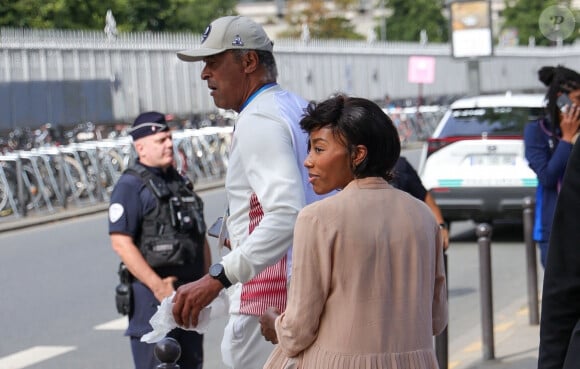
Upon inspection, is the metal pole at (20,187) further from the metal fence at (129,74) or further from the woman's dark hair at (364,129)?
the woman's dark hair at (364,129)

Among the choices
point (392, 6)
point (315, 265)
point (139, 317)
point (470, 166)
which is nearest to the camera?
point (315, 265)

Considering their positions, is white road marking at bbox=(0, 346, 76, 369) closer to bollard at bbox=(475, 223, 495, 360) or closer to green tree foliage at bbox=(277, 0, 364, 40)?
bollard at bbox=(475, 223, 495, 360)

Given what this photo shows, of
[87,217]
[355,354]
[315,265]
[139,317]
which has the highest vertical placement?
[315,265]

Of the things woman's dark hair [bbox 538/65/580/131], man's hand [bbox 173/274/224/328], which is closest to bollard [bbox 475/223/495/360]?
woman's dark hair [bbox 538/65/580/131]

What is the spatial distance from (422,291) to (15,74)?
23.5 meters

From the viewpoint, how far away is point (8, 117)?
84.2 ft

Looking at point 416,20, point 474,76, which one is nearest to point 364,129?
point 474,76

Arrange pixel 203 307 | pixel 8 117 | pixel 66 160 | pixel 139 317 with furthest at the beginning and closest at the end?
pixel 8 117, pixel 66 160, pixel 139 317, pixel 203 307

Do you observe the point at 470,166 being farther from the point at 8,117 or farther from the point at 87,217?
the point at 8,117

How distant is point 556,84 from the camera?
24.7 feet

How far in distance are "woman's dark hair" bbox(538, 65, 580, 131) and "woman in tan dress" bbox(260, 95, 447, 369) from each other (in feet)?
13.4

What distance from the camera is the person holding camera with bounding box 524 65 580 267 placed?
7.47 m

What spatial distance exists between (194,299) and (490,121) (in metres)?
11.2

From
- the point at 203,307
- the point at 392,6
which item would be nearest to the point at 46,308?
the point at 203,307
